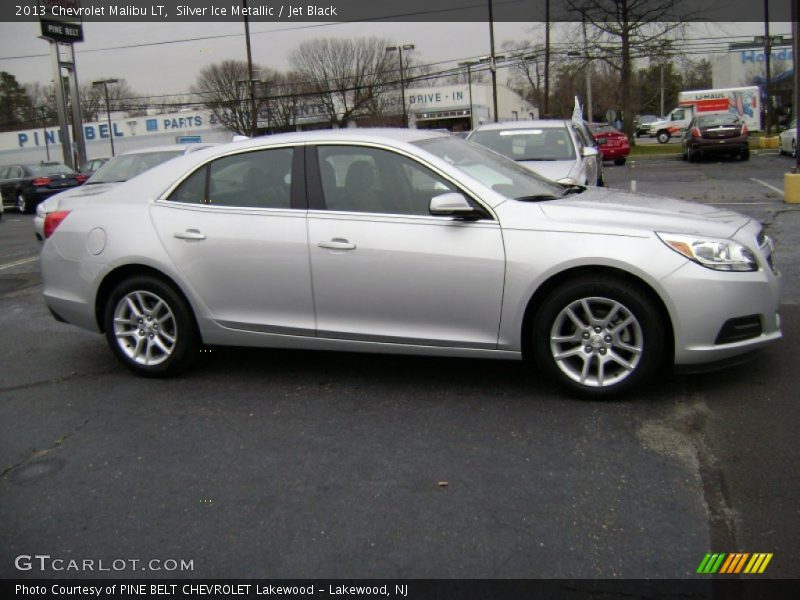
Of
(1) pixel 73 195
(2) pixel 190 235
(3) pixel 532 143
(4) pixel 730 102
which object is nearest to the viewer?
(2) pixel 190 235

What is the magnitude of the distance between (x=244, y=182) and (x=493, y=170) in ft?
5.31

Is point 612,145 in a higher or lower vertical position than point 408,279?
A: higher

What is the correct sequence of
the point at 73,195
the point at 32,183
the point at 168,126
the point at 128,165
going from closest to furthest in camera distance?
the point at 73,195 → the point at 128,165 → the point at 32,183 → the point at 168,126

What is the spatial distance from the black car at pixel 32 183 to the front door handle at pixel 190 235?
19.8m

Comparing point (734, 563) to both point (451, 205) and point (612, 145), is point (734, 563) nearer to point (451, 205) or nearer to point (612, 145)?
point (451, 205)

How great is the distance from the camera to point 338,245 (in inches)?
186

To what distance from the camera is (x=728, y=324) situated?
14.1ft

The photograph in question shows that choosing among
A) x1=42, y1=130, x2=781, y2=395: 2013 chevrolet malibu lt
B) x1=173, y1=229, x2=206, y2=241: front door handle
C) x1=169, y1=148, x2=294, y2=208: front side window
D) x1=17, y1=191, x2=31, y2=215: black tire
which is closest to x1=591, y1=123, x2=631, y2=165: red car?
x1=17, y1=191, x2=31, y2=215: black tire

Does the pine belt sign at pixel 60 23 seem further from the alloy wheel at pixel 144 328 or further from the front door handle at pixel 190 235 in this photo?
the front door handle at pixel 190 235

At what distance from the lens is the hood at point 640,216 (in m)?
4.45

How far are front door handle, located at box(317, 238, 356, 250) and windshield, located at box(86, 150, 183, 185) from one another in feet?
25.1

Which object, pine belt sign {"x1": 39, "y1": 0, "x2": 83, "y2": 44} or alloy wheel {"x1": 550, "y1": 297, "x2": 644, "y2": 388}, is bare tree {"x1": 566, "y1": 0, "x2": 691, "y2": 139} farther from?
alloy wheel {"x1": 550, "y1": 297, "x2": 644, "y2": 388}

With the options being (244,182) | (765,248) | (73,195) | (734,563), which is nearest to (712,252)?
(765,248)

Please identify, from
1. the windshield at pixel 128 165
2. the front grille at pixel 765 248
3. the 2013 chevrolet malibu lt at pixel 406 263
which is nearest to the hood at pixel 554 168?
the 2013 chevrolet malibu lt at pixel 406 263
